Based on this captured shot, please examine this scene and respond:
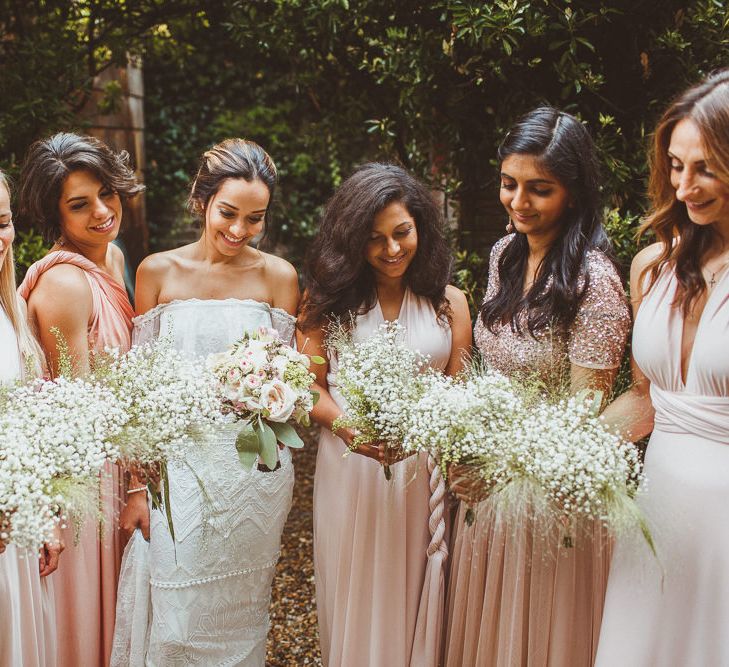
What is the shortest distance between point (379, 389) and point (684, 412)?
0.95m

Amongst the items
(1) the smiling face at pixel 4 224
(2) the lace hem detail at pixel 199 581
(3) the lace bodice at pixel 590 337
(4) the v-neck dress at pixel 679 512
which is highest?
(1) the smiling face at pixel 4 224

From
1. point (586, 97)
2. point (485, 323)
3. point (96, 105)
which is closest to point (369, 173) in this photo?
point (485, 323)

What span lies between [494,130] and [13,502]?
138 inches

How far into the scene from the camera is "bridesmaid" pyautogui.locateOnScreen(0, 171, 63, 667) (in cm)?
233

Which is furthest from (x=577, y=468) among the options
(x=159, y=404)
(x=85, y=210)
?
(x=85, y=210)

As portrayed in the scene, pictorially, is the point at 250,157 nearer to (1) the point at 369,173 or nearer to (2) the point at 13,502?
(1) the point at 369,173

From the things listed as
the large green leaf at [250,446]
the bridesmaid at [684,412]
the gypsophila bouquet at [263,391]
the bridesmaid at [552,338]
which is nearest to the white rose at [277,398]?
the gypsophila bouquet at [263,391]

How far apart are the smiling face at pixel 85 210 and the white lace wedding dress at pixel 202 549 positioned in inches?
15.1

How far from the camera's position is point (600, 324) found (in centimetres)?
260

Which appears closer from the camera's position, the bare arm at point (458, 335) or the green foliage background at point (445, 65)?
the bare arm at point (458, 335)

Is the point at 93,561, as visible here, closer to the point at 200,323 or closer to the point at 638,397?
the point at 200,323

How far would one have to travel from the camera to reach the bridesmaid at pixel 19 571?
233cm

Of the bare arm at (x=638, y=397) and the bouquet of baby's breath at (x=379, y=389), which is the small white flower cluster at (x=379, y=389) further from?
the bare arm at (x=638, y=397)

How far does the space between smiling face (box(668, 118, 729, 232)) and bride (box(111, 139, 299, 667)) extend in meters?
1.56
